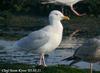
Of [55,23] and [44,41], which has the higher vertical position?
[55,23]

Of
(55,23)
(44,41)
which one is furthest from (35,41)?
(55,23)

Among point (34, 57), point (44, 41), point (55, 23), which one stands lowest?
point (34, 57)

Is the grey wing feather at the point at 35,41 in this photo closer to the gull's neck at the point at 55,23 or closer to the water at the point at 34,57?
the gull's neck at the point at 55,23

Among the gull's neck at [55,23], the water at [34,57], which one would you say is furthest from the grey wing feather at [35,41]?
the water at [34,57]

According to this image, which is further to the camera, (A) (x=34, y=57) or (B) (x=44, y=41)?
(A) (x=34, y=57)

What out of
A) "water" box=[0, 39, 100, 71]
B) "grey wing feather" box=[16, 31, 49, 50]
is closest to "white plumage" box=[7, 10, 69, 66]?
"grey wing feather" box=[16, 31, 49, 50]

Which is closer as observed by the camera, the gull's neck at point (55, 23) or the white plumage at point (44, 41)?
the white plumage at point (44, 41)

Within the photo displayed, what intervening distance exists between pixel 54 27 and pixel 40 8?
49.8 ft

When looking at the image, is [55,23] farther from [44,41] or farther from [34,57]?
[34,57]

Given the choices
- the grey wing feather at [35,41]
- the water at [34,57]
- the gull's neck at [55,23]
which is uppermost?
the gull's neck at [55,23]

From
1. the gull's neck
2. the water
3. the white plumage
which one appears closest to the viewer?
the white plumage

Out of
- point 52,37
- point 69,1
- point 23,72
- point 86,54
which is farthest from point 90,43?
point 69,1

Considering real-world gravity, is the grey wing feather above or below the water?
above

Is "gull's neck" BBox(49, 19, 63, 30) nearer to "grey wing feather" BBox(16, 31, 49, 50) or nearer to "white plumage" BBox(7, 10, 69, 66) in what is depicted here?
"white plumage" BBox(7, 10, 69, 66)
